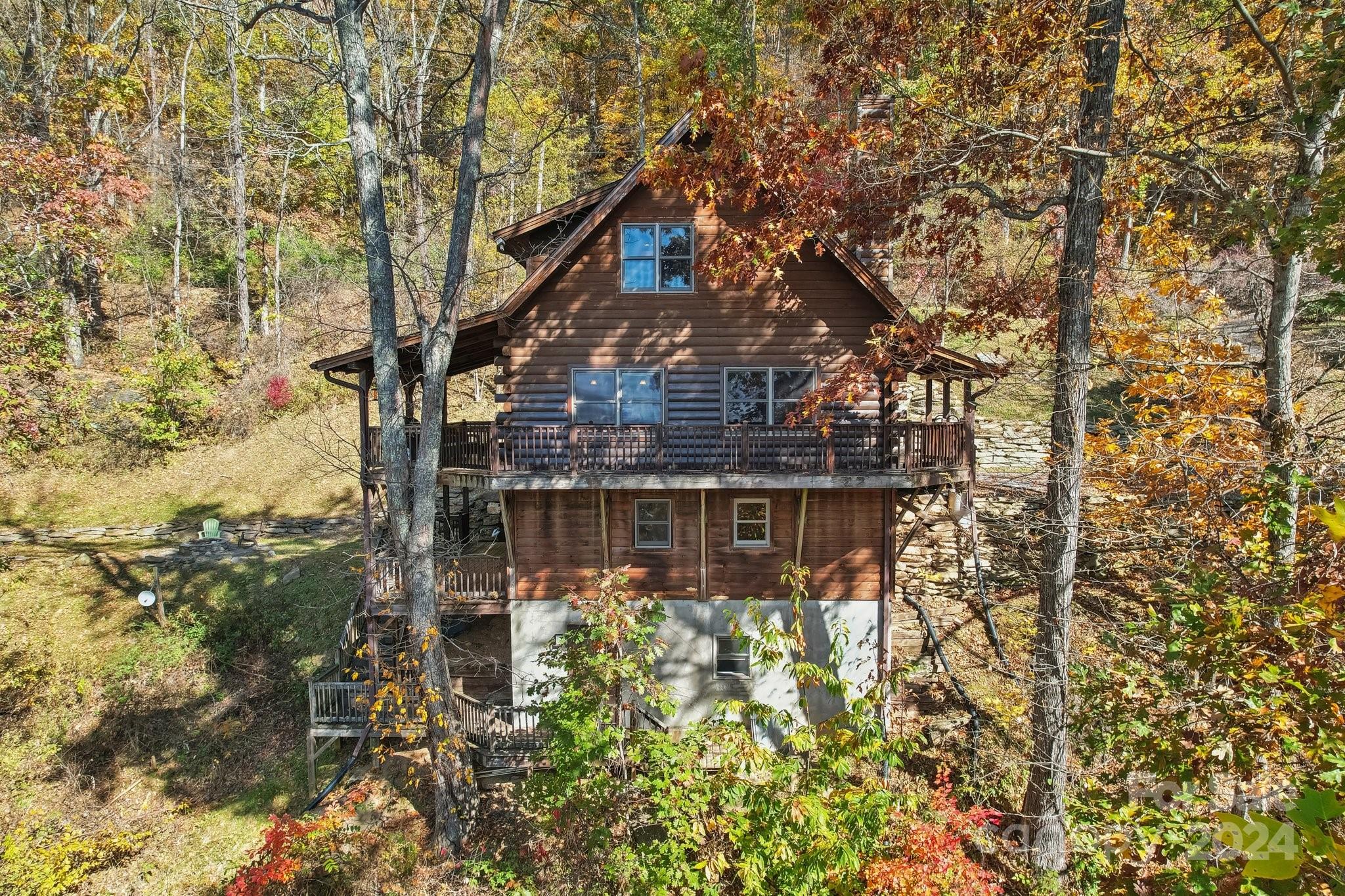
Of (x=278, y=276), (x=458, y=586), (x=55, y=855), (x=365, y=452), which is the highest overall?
(x=278, y=276)

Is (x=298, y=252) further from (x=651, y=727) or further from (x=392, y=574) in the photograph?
(x=651, y=727)

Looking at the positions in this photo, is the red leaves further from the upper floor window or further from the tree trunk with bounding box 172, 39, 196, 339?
the tree trunk with bounding box 172, 39, 196, 339

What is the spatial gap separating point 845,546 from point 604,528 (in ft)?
17.2

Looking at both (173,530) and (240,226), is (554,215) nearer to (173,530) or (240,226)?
(173,530)

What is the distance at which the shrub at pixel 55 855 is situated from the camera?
10469 mm

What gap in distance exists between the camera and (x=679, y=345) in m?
13.9

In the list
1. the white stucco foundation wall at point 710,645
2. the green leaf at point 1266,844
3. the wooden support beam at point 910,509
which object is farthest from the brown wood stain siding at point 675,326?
the green leaf at point 1266,844

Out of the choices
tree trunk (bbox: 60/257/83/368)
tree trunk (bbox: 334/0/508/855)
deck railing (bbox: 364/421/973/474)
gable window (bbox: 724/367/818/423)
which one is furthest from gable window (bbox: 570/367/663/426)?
tree trunk (bbox: 60/257/83/368)

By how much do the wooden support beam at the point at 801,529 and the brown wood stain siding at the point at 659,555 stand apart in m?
2.10

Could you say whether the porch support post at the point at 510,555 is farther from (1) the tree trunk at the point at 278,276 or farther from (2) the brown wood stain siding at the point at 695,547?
(1) the tree trunk at the point at 278,276

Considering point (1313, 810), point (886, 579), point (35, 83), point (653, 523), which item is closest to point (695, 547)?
point (653, 523)

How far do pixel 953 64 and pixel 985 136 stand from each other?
3.29m

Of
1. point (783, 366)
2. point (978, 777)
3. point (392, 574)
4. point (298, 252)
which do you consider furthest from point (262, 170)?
point (978, 777)

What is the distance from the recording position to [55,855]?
10828 mm
